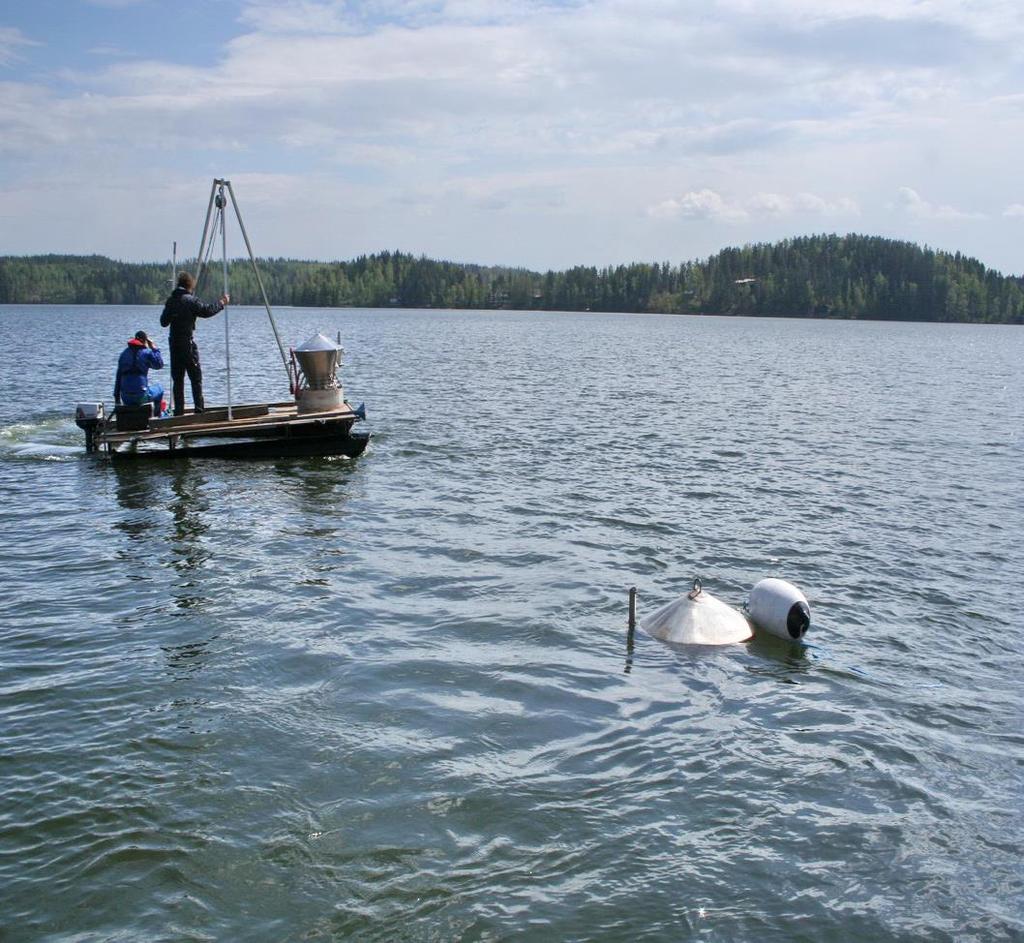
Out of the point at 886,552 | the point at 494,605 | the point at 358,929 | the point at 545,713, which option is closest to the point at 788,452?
the point at 886,552

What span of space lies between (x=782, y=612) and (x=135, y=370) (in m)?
16.8

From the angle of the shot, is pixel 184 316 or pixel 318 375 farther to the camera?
pixel 318 375

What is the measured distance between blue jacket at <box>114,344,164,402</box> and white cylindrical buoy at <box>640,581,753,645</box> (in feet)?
49.6

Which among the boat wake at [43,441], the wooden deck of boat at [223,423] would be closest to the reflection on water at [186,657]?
the wooden deck of boat at [223,423]

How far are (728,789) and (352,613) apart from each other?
6.06 metres

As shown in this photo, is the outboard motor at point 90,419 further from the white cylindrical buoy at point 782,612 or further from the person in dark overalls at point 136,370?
the white cylindrical buoy at point 782,612

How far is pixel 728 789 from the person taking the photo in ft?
28.3

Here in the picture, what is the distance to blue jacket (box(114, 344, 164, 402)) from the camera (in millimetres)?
22594

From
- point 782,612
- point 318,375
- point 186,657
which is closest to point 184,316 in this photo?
point 318,375

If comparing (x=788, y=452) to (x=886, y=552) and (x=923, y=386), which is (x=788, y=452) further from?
(x=923, y=386)

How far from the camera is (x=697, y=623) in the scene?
12.3 m

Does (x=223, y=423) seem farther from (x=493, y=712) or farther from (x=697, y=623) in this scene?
(x=493, y=712)

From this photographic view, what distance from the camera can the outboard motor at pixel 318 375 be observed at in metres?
23.6

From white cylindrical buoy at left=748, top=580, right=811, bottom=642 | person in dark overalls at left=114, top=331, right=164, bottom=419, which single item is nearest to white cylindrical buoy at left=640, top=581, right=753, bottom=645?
white cylindrical buoy at left=748, top=580, right=811, bottom=642
